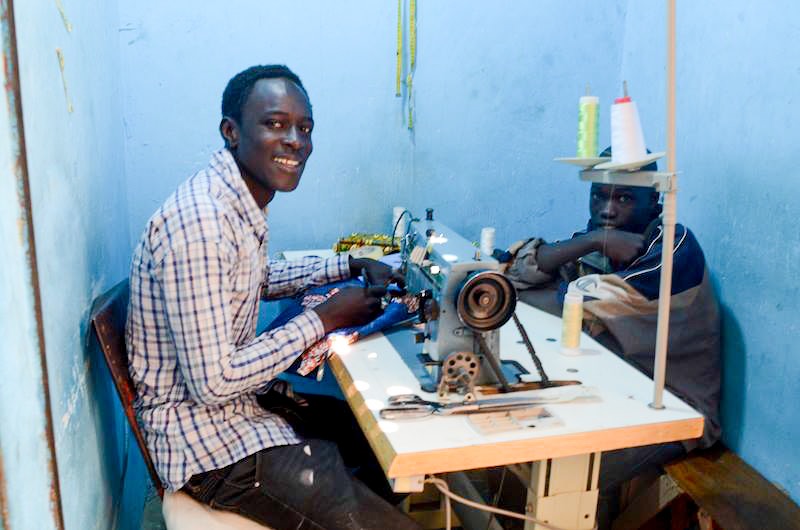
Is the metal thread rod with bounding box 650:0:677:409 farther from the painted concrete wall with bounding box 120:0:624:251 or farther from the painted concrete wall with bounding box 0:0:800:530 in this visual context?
the painted concrete wall with bounding box 120:0:624:251

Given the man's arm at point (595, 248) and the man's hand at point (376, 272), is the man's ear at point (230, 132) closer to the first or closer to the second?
the man's hand at point (376, 272)

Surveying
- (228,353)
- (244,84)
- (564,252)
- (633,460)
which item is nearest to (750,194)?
(564,252)

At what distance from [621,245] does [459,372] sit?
961mm

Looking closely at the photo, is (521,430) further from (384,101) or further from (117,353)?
(384,101)

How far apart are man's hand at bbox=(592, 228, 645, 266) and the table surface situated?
20.9 inches

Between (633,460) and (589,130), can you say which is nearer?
(589,130)

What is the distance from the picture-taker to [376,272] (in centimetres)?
211

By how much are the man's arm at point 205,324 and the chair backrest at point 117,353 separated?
0.17 metres

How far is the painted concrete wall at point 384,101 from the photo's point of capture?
267 cm

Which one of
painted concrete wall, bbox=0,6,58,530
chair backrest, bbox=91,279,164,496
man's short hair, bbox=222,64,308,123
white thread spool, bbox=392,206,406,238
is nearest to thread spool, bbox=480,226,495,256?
white thread spool, bbox=392,206,406,238

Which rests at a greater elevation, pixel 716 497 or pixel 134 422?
pixel 134 422

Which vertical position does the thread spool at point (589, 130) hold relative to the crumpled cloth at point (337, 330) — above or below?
above

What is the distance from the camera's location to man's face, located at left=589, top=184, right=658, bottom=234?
2.32 meters

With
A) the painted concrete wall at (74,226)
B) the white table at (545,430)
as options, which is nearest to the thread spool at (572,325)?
the white table at (545,430)
